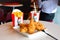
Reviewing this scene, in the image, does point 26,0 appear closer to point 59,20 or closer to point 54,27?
point 59,20

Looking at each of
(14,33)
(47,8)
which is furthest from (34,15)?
(47,8)

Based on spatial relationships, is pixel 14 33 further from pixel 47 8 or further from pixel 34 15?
pixel 47 8

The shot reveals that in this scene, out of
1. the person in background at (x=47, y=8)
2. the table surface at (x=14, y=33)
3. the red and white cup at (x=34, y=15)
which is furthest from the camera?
the person in background at (x=47, y=8)

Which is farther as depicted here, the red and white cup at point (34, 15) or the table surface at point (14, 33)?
the red and white cup at point (34, 15)

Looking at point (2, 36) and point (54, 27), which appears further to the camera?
point (54, 27)

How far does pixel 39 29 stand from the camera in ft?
4.30

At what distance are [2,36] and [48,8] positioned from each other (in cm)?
107

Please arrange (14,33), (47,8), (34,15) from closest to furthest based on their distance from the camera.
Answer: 1. (14,33)
2. (34,15)
3. (47,8)

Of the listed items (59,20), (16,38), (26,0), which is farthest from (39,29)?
(26,0)

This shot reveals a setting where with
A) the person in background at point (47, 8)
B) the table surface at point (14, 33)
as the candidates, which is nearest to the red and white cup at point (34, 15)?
the table surface at point (14, 33)


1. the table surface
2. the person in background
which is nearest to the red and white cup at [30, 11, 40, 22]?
the table surface

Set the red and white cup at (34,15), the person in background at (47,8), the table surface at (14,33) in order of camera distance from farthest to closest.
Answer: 1. the person in background at (47,8)
2. the red and white cup at (34,15)
3. the table surface at (14,33)

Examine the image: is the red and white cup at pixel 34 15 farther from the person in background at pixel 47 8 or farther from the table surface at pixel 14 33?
the person in background at pixel 47 8

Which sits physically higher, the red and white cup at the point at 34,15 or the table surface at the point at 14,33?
the red and white cup at the point at 34,15
